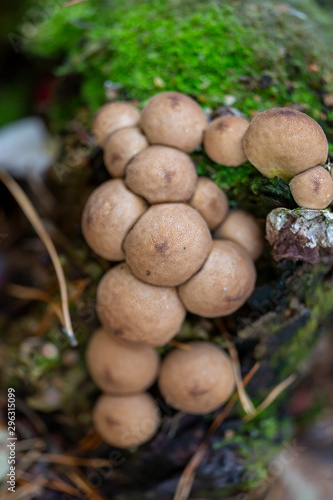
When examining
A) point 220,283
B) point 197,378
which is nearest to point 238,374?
point 197,378

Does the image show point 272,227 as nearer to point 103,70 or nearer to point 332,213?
point 332,213

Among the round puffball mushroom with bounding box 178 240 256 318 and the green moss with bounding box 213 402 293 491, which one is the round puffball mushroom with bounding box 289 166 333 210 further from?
the green moss with bounding box 213 402 293 491

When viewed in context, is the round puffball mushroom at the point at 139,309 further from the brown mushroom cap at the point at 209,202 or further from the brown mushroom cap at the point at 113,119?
the brown mushroom cap at the point at 113,119

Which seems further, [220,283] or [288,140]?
[220,283]

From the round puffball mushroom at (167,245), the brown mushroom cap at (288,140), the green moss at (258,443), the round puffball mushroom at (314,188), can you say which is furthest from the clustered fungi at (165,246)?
the green moss at (258,443)

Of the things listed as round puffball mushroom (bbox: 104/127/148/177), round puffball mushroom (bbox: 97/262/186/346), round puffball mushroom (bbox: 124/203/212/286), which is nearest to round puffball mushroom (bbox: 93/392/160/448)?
round puffball mushroom (bbox: 97/262/186/346)

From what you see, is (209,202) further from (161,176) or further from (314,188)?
(314,188)
